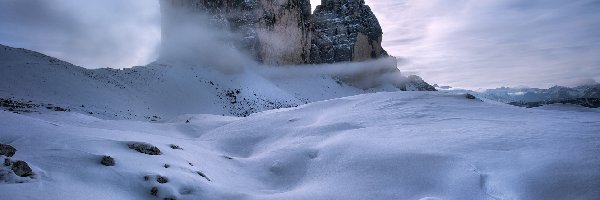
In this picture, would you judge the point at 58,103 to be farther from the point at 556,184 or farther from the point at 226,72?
the point at 226,72

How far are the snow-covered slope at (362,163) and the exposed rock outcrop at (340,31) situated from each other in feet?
286

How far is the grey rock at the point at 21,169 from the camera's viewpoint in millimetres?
5723

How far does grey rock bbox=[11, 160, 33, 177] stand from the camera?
5723 mm

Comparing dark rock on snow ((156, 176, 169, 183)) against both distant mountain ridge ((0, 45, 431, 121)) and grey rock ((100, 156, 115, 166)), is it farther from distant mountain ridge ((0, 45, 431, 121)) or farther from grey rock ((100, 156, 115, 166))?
distant mountain ridge ((0, 45, 431, 121))

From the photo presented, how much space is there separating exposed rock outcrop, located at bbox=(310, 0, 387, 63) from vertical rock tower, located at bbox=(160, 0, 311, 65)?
13.8 meters

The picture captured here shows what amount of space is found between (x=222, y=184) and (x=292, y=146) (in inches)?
138

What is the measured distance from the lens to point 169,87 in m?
42.8

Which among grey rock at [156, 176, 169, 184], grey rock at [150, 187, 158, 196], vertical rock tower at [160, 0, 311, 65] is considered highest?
vertical rock tower at [160, 0, 311, 65]

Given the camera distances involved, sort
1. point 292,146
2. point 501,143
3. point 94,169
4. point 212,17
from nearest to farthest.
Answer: point 94,169 → point 501,143 → point 292,146 → point 212,17

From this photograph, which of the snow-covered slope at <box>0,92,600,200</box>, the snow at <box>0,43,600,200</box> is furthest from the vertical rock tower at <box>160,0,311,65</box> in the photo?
the snow-covered slope at <box>0,92,600,200</box>

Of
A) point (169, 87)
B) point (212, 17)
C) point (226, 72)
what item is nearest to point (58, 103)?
point (169, 87)

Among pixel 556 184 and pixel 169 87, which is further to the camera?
pixel 169 87

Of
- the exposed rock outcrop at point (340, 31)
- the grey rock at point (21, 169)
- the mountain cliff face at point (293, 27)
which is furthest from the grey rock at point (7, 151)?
the exposed rock outcrop at point (340, 31)

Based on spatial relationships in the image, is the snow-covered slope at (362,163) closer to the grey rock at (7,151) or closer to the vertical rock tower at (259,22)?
the grey rock at (7,151)
